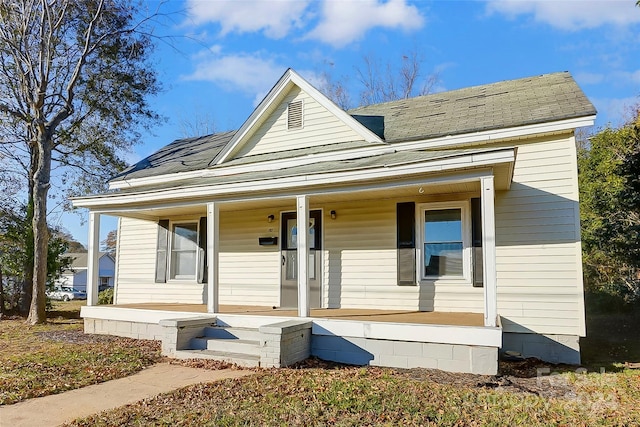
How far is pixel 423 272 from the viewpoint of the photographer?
25.8ft

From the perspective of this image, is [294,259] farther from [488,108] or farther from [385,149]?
[488,108]

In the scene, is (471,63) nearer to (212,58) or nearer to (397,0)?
(397,0)

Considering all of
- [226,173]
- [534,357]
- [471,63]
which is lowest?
[534,357]

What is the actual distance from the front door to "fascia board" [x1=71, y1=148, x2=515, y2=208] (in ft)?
5.76

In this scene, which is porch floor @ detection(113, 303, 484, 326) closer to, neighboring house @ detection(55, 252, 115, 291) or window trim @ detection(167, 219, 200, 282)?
window trim @ detection(167, 219, 200, 282)

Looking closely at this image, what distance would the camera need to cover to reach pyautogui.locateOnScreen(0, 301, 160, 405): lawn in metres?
5.18

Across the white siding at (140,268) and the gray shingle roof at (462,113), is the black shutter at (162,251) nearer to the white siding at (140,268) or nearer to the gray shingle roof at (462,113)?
the white siding at (140,268)

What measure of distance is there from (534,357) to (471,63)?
50.0ft

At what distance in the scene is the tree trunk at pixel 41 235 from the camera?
11797mm

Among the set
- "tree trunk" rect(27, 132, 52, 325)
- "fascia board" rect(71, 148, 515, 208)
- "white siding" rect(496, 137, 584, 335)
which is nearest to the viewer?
"fascia board" rect(71, 148, 515, 208)

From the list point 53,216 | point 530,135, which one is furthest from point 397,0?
point 53,216

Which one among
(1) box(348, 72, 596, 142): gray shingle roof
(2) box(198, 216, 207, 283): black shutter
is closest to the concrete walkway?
(2) box(198, 216, 207, 283): black shutter

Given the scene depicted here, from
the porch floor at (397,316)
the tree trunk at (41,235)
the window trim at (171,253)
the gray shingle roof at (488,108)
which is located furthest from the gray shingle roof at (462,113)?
the porch floor at (397,316)

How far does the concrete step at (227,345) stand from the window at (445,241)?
3.31 meters
